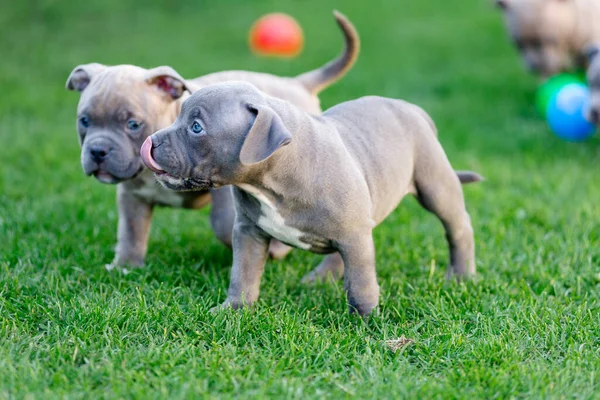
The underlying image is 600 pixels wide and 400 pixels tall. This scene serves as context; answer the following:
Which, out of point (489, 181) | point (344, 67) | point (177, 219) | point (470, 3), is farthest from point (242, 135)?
point (470, 3)

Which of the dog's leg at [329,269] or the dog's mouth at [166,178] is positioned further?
the dog's leg at [329,269]

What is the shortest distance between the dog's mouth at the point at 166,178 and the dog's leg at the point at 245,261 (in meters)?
0.47

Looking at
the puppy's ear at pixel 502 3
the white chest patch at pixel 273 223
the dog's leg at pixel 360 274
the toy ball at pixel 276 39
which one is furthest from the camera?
the toy ball at pixel 276 39

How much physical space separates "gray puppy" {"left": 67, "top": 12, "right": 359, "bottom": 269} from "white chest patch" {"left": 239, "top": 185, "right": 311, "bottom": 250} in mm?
823

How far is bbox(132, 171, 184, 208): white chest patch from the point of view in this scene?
4.90 meters

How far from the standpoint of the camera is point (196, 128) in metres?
3.76

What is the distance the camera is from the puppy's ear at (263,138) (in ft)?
11.8

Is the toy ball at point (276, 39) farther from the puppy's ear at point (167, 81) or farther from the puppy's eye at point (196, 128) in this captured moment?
the puppy's eye at point (196, 128)

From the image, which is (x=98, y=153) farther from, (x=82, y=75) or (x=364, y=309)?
(x=364, y=309)

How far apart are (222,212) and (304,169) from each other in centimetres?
112

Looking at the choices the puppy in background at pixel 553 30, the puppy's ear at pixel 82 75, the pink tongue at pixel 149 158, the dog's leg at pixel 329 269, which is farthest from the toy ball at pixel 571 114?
the pink tongue at pixel 149 158

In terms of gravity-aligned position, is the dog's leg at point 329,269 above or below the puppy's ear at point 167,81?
below

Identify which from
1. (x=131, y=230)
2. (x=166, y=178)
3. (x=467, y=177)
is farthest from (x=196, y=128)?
(x=467, y=177)

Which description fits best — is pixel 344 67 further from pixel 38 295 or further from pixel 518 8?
pixel 518 8
